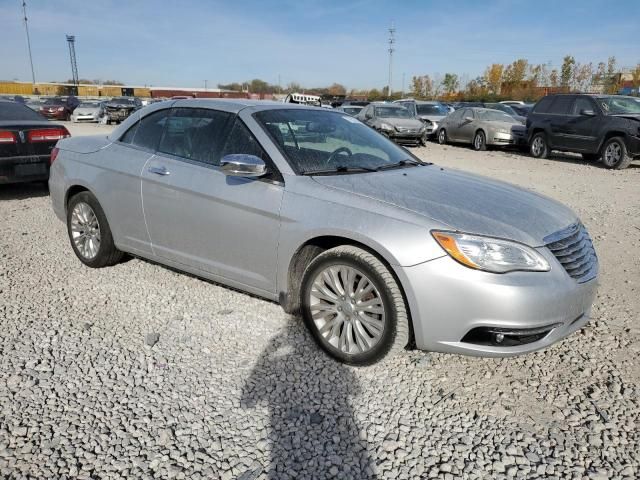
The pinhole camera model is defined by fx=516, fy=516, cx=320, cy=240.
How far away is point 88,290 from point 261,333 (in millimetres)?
1718

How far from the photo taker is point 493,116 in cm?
1719

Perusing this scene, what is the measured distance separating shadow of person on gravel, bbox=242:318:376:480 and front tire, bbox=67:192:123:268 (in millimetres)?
2002

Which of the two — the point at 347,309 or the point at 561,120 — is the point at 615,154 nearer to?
the point at 561,120

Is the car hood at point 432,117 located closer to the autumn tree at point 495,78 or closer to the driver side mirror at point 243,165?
the driver side mirror at point 243,165

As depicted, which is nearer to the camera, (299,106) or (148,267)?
(299,106)

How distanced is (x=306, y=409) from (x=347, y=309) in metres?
0.65

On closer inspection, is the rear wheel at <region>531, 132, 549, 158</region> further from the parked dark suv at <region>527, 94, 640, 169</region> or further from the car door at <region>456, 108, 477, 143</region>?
the car door at <region>456, 108, 477, 143</region>

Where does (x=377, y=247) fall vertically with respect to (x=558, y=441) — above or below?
above

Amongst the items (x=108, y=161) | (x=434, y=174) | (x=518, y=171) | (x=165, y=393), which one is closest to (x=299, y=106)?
(x=434, y=174)

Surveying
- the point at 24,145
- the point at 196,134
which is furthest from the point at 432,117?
the point at 196,134

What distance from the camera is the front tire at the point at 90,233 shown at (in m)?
4.57

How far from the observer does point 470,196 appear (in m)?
3.35

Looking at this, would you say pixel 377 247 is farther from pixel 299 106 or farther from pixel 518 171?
pixel 518 171

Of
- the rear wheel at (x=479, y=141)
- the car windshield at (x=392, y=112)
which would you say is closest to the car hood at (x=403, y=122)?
the car windshield at (x=392, y=112)
